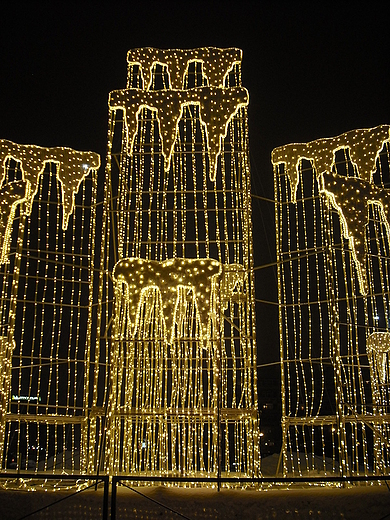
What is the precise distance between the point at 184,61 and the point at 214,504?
4403mm

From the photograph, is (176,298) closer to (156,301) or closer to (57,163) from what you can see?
(156,301)

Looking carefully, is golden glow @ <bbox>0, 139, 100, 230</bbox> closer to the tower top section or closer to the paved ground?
the tower top section

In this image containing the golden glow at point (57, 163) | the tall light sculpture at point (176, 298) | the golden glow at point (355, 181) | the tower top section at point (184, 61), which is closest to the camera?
the tall light sculpture at point (176, 298)

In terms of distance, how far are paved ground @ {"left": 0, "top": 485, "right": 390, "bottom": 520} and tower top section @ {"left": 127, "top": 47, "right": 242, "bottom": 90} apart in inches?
161

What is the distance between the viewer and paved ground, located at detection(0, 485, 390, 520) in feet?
12.3

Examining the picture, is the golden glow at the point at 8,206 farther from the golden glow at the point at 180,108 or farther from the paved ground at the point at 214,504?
the paved ground at the point at 214,504

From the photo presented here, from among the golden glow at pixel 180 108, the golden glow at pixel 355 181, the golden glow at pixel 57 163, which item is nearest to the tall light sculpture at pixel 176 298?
the golden glow at pixel 180 108

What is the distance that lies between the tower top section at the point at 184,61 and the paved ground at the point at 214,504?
13.5 feet

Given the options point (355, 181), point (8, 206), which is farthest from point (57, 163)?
point (355, 181)

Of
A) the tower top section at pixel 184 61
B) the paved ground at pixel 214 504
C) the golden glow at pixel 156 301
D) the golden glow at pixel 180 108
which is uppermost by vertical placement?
the tower top section at pixel 184 61

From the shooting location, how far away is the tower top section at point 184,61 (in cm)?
579

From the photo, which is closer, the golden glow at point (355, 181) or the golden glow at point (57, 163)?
the golden glow at point (355, 181)

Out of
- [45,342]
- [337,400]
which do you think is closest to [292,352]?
[337,400]

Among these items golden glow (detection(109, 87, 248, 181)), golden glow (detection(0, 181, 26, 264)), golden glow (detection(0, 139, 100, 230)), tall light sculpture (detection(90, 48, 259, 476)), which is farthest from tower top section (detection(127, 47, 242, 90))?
golden glow (detection(0, 181, 26, 264))
